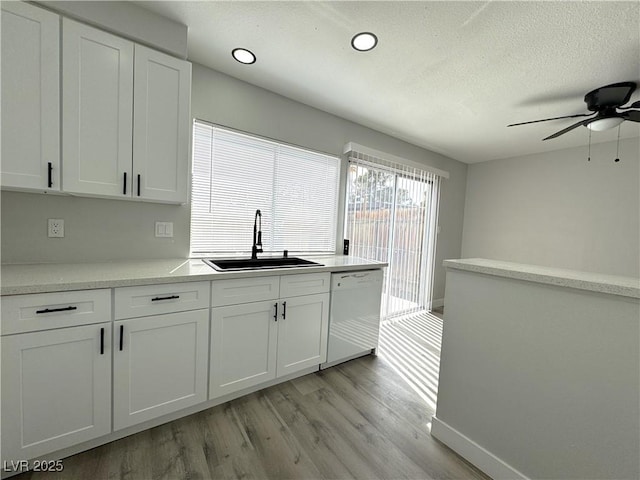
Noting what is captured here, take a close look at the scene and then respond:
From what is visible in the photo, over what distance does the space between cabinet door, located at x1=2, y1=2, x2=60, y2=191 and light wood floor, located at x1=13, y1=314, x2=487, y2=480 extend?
1529 mm

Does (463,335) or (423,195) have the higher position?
(423,195)

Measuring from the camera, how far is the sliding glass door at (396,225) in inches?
128

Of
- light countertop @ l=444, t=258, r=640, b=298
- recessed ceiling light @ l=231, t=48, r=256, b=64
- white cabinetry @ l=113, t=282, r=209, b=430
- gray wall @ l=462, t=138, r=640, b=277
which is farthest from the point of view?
gray wall @ l=462, t=138, r=640, b=277

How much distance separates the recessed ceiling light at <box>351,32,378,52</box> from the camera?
5.59 ft

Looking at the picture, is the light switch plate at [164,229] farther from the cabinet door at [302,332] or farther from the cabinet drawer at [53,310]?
the cabinet door at [302,332]

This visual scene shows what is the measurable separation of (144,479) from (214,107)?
98.8 inches

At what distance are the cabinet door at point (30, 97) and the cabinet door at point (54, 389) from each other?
83 cm

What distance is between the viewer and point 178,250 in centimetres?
214

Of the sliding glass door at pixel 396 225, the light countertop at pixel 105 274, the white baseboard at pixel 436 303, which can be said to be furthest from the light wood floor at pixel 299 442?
the white baseboard at pixel 436 303

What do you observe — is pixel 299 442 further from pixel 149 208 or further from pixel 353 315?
pixel 149 208

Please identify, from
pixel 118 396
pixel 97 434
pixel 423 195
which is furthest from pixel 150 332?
pixel 423 195

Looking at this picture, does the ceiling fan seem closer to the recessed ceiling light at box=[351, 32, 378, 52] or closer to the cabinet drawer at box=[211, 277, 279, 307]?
the recessed ceiling light at box=[351, 32, 378, 52]

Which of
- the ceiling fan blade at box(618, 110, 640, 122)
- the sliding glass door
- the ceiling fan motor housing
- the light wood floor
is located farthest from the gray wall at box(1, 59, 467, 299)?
the ceiling fan blade at box(618, 110, 640, 122)

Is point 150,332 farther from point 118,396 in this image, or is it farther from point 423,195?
point 423,195
